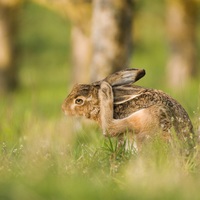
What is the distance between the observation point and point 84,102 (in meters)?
6.23

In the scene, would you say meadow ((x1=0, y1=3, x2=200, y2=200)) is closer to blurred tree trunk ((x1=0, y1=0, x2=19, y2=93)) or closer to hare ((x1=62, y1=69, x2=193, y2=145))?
hare ((x1=62, y1=69, x2=193, y2=145))

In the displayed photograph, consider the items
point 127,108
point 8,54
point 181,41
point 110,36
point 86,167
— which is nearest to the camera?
point 86,167

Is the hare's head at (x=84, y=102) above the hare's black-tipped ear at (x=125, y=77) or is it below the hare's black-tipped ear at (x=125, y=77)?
below

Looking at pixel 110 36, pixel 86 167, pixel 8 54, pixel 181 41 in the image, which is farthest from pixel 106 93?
pixel 8 54

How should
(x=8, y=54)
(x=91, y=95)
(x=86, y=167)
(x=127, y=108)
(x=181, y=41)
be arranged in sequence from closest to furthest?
(x=86, y=167)
(x=127, y=108)
(x=91, y=95)
(x=181, y=41)
(x=8, y=54)

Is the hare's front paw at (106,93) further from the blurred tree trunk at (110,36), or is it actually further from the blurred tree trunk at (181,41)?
the blurred tree trunk at (181,41)

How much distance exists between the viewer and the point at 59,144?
22.5ft

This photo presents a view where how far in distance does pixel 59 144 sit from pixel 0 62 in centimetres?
1662

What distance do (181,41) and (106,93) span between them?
15.3 meters

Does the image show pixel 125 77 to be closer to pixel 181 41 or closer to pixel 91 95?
pixel 91 95

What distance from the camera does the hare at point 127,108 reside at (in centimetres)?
593

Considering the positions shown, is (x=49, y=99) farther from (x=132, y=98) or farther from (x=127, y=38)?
(x=132, y=98)

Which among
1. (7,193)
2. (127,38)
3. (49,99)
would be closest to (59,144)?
(7,193)

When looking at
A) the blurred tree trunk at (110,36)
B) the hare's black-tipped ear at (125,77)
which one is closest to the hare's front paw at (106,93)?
the hare's black-tipped ear at (125,77)
